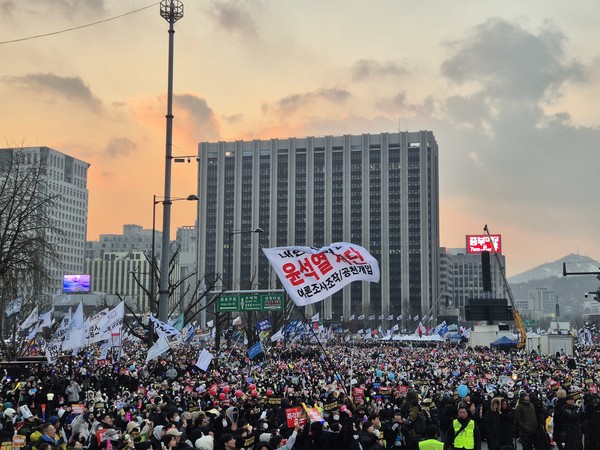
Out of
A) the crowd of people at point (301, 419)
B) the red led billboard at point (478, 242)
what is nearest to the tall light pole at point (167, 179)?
the crowd of people at point (301, 419)

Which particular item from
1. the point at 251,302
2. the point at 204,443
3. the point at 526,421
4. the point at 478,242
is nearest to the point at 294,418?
the point at 204,443

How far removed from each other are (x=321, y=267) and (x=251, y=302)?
53.1 feet

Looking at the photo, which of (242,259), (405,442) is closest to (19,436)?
(405,442)

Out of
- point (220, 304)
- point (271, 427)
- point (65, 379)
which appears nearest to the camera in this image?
point (271, 427)

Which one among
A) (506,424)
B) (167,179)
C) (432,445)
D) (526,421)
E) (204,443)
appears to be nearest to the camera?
(432,445)

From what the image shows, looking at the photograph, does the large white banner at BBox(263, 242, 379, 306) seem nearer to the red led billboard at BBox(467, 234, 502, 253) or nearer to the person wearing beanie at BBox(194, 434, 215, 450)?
the person wearing beanie at BBox(194, 434, 215, 450)

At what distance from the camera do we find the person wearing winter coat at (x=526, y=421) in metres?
14.7

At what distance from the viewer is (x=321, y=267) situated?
1558 cm

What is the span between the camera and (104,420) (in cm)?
1341

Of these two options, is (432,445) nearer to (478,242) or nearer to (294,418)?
(294,418)

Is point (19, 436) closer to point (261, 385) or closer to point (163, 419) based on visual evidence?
point (163, 419)

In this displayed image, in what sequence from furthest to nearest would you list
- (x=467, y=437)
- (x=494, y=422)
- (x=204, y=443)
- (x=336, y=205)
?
(x=336, y=205) < (x=494, y=422) < (x=467, y=437) < (x=204, y=443)

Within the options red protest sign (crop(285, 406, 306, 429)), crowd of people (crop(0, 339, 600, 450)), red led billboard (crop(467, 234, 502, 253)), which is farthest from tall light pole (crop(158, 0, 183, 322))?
red led billboard (crop(467, 234, 502, 253))

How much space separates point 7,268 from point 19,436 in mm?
13715
